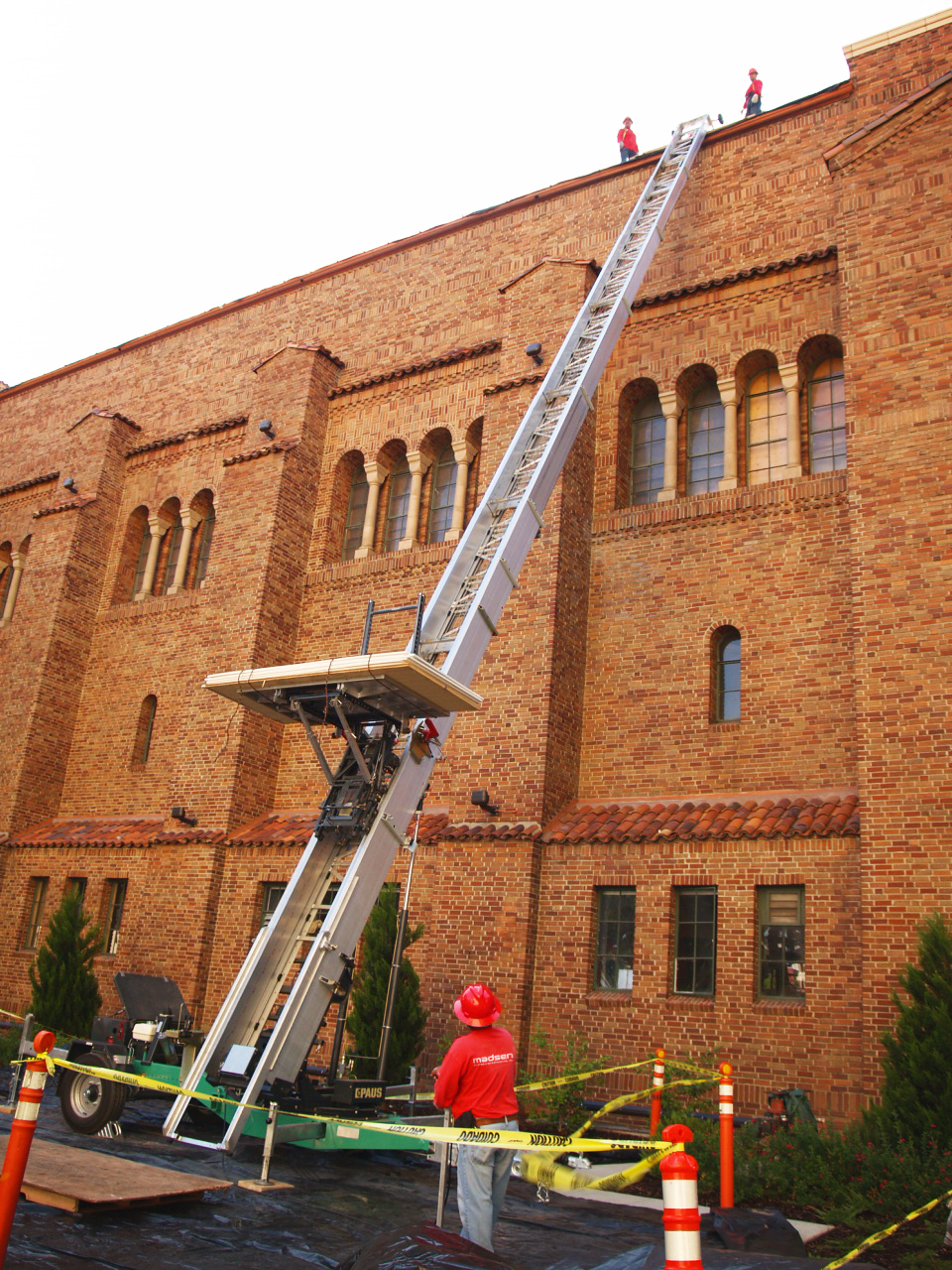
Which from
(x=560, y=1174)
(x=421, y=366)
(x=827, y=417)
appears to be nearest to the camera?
(x=560, y=1174)

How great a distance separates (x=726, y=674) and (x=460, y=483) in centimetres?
608

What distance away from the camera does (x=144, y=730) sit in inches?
826

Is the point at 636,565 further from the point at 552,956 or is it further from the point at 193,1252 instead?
the point at 193,1252

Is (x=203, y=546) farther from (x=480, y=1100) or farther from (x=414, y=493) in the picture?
(x=480, y=1100)

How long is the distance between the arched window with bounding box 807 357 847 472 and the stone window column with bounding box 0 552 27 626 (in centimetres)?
1750

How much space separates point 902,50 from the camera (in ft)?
51.8

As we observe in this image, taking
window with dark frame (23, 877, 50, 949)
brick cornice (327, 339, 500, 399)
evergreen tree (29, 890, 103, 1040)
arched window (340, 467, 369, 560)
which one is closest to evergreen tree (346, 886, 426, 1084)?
evergreen tree (29, 890, 103, 1040)

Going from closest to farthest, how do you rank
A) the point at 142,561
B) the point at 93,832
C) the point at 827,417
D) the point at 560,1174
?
the point at 560,1174
the point at 827,417
the point at 93,832
the point at 142,561

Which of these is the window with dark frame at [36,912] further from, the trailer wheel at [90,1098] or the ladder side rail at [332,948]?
the ladder side rail at [332,948]

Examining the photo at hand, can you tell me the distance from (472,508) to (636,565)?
11.6 feet

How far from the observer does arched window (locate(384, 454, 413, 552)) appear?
1931 cm

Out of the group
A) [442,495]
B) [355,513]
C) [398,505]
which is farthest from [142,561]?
[442,495]

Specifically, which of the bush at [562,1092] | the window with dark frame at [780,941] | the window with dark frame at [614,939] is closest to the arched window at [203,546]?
the window with dark frame at [614,939]

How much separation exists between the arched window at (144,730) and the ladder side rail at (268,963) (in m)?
12.2
